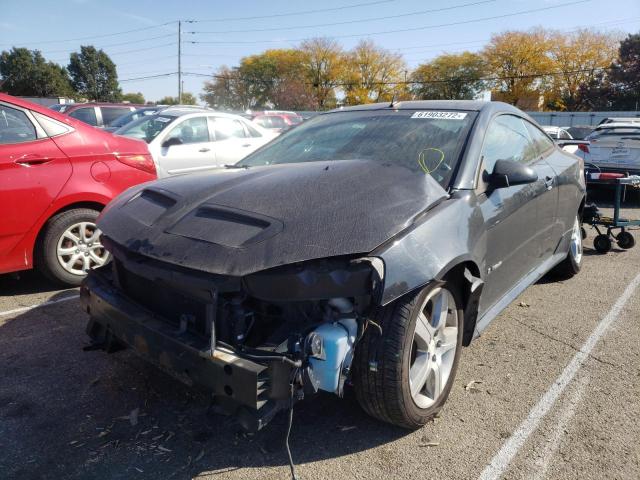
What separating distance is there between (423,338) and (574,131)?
28.2 m

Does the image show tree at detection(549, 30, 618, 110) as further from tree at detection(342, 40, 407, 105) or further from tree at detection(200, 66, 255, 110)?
tree at detection(200, 66, 255, 110)

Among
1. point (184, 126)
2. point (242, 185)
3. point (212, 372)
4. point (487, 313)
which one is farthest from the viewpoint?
point (184, 126)

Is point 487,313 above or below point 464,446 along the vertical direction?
above

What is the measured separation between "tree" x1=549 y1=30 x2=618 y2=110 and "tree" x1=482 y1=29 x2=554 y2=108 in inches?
53.3

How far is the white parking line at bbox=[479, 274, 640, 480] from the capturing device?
7.63 ft

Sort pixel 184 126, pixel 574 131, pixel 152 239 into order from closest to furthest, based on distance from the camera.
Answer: pixel 152 239 < pixel 184 126 < pixel 574 131

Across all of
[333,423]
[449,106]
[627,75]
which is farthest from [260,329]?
[627,75]

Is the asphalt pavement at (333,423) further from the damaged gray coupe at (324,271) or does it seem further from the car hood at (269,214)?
the car hood at (269,214)

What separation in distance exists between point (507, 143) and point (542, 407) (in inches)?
69.3

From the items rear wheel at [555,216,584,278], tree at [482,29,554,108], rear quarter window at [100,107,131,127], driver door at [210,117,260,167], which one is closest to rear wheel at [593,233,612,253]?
rear wheel at [555,216,584,278]

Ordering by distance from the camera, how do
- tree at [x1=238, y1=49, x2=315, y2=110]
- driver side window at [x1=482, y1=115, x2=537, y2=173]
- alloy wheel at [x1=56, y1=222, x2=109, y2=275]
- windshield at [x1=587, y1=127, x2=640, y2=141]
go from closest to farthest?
driver side window at [x1=482, y1=115, x2=537, y2=173] < alloy wheel at [x1=56, y1=222, x2=109, y2=275] < windshield at [x1=587, y1=127, x2=640, y2=141] < tree at [x1=238, y1=49, x2=315, y2=110]

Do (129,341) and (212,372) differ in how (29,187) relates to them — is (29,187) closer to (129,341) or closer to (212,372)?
(129,341)

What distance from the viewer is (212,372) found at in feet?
6.80

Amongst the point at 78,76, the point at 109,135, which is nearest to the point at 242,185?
the point at 109,135
